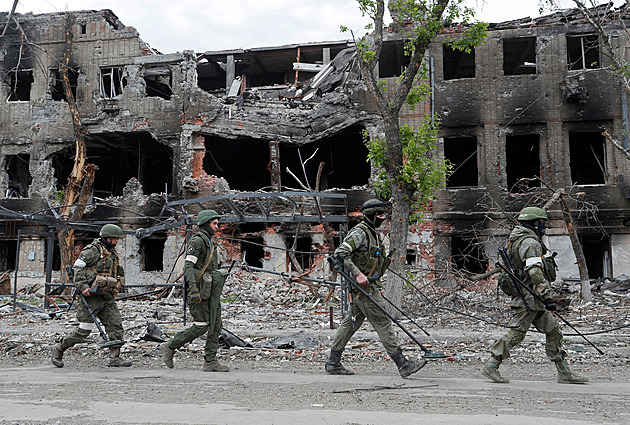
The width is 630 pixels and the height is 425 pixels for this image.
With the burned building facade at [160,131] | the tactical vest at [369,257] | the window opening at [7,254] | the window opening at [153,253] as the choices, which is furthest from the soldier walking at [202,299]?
the window opening at [7,254]

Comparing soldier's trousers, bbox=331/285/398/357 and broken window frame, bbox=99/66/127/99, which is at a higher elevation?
broken window frame, bbox=99/66/127/99

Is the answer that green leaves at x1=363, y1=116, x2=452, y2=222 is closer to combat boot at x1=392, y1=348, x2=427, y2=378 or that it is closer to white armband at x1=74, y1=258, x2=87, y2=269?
combat boot at x1=392, y1=348, x2=427, y2=378

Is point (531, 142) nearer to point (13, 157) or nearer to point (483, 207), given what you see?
point (483, 207)

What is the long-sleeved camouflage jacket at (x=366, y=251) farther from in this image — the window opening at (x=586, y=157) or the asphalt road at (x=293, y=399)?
the window opening at (x=586, y=157)

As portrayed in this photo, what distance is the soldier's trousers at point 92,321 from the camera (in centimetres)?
619

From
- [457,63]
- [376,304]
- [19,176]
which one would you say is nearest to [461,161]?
[457,63]

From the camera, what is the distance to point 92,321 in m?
6.21

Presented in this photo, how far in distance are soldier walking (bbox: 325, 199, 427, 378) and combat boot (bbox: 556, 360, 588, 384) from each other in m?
1.45

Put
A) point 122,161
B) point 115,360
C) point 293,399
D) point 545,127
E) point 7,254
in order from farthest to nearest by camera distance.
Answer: point 122,161 → point 7,254 → point 545,127 → point 115,360 → point 293,399

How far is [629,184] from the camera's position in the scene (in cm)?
1614

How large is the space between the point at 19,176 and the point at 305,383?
797 inches

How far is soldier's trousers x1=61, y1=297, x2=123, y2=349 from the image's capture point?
619 cm

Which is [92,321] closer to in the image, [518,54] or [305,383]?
[305,383]

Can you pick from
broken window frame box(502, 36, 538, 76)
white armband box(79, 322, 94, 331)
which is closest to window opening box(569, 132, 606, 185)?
broken window frame box(502, 36, 538, 76)
